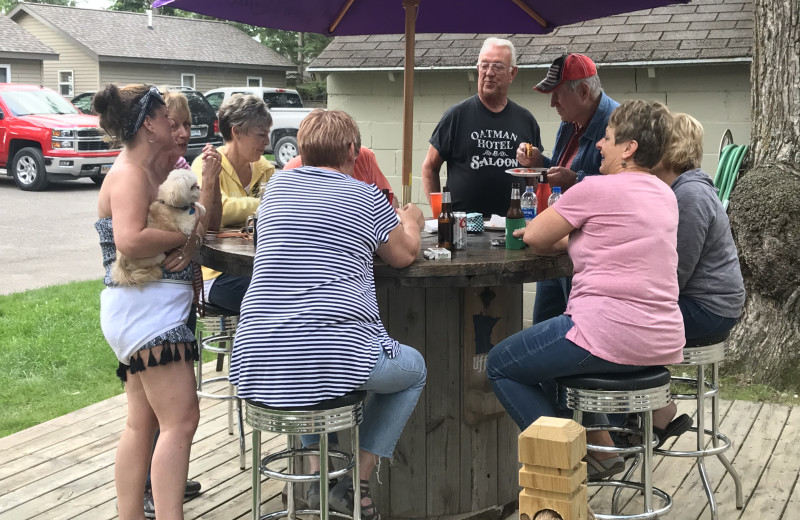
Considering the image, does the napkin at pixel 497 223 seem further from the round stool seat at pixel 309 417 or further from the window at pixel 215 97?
the window at pixel 215 97

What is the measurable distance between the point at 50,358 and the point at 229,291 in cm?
296

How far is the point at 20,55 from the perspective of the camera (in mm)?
29516

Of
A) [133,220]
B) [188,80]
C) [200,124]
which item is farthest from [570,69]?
[188,80]

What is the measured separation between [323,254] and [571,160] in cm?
226

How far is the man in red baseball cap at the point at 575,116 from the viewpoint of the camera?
459cm

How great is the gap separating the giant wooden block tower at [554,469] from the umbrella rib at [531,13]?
372 centimetres

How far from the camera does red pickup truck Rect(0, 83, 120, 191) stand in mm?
17922

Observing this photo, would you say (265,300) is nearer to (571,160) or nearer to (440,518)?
(440,518)

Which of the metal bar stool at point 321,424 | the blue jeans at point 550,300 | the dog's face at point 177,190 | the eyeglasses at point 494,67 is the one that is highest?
the eyeglasses at point 494,67

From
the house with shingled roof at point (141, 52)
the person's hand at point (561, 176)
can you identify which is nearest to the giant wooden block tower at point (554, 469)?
the person's hand at point (561, 176)

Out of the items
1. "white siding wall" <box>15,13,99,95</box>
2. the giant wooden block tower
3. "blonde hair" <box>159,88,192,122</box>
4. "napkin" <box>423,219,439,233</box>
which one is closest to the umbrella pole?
"napkin" <box>423,219,439,233</box>

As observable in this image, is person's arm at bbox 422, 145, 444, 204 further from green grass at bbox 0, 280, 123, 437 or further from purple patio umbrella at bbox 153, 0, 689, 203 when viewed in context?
green grass at bbox 0, 280, 123, 437

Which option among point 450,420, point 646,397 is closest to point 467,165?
point 450,420

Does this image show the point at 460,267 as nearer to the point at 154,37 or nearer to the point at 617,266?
the point at 617,266
